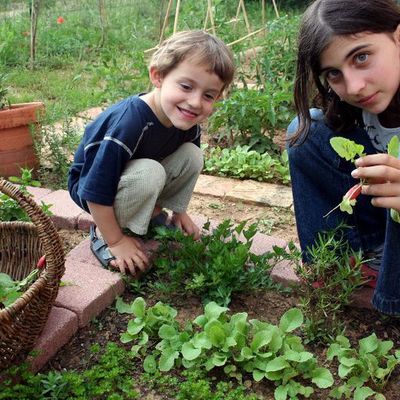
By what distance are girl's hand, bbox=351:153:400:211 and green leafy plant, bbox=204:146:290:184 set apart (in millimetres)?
1605

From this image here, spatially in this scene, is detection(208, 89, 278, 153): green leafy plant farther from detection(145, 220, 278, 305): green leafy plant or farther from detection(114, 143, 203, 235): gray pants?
detection(145, 220, 278, 305): green leafy plant

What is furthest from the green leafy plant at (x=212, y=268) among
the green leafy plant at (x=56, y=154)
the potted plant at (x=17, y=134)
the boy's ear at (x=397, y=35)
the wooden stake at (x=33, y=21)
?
the wooden stake at (x=33, y=21)

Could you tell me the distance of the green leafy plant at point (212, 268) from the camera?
2055mm

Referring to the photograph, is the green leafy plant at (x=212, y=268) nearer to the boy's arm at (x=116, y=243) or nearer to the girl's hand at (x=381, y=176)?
the boy's arm at (x=116, y=243)

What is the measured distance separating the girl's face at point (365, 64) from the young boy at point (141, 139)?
1.55 feet

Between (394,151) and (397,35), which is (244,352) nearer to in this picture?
(394,151)

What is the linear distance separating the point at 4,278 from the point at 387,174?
1.29m

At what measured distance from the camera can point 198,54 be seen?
210 centimetres

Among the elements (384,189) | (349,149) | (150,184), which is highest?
(349,149)

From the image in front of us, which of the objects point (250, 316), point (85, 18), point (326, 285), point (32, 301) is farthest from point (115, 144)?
point (85, 18)

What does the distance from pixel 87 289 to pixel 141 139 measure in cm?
62

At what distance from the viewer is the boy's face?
2113mm

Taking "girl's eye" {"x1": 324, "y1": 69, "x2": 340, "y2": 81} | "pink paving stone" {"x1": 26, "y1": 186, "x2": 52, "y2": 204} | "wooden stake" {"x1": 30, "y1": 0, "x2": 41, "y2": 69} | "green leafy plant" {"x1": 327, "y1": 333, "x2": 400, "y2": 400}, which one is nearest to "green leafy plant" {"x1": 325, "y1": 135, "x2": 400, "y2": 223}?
"girl's eye" {"x1": 324, "y1": 69, "x2": 340, "y2": 81}

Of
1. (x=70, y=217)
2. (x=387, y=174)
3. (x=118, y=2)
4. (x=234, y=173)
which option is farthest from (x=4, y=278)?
(x=118, y=2)
